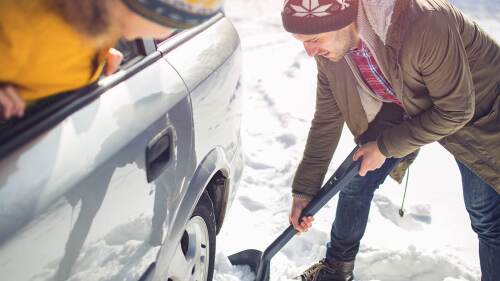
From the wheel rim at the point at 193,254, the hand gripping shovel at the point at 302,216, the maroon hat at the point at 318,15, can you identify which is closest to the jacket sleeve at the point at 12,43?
the maroon hat at the point at 318,15

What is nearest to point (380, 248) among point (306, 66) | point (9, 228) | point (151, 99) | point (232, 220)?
point (232, 220)

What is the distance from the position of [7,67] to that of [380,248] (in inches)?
88.6

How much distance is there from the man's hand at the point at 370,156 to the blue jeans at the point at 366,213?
0.70 ft

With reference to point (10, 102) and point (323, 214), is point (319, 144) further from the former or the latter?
point (10, 102)

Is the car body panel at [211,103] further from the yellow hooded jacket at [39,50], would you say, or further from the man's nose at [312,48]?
the yellow hooded jacket at [39,50]

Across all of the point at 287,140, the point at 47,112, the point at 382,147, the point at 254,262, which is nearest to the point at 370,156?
the point at 382,147

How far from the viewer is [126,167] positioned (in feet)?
4.12

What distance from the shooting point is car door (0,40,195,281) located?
0.97 metres

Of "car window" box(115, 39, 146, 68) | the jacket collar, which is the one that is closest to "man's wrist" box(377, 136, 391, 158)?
the jacket collar

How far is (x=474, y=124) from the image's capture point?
185cm

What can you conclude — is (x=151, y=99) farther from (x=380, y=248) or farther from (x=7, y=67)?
(x=380, y=248)

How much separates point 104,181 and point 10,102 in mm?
303

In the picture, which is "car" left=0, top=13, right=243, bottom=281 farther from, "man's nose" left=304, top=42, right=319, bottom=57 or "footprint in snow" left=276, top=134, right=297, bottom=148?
"footprint in snow" left=276, top=134, right=297, bottom=148

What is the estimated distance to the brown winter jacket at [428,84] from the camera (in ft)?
5.04
